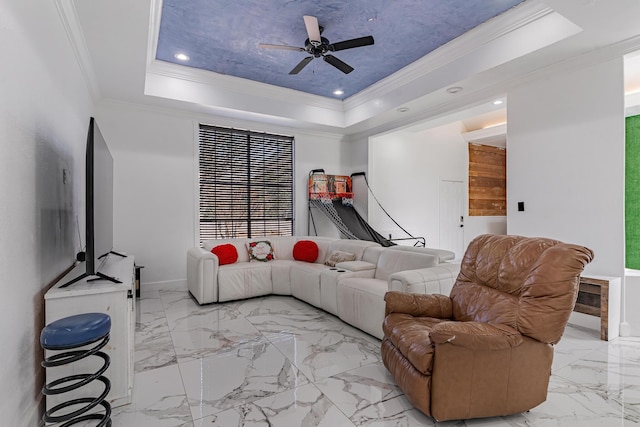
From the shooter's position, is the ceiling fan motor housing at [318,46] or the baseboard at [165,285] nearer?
the ceiling fan motor housing at [318,46]

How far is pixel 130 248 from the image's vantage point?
4.82m

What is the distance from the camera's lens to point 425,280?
9.27 ft

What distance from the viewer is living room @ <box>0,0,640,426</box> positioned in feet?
5.76

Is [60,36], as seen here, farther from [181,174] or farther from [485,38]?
[485,38]

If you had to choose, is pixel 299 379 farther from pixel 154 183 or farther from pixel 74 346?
pixel 154 183

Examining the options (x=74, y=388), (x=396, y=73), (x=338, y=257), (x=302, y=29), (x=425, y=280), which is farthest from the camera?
(x=396, y=73)

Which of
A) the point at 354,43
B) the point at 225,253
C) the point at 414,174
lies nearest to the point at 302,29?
the point at 354,43

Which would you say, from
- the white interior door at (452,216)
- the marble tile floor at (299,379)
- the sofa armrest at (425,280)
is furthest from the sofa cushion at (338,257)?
the white interior door at (452,216)

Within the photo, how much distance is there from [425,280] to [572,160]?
2291 millimetres

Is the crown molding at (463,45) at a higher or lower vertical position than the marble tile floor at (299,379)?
higher

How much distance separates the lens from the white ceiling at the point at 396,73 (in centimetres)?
273

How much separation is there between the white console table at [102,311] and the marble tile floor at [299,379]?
7.9 inches

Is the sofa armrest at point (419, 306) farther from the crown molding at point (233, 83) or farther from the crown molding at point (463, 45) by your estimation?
the crown molding at point (233, 83)

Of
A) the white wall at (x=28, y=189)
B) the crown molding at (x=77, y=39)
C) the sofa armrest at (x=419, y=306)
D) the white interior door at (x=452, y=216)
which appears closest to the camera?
the white wall at (x=28, y=189)
